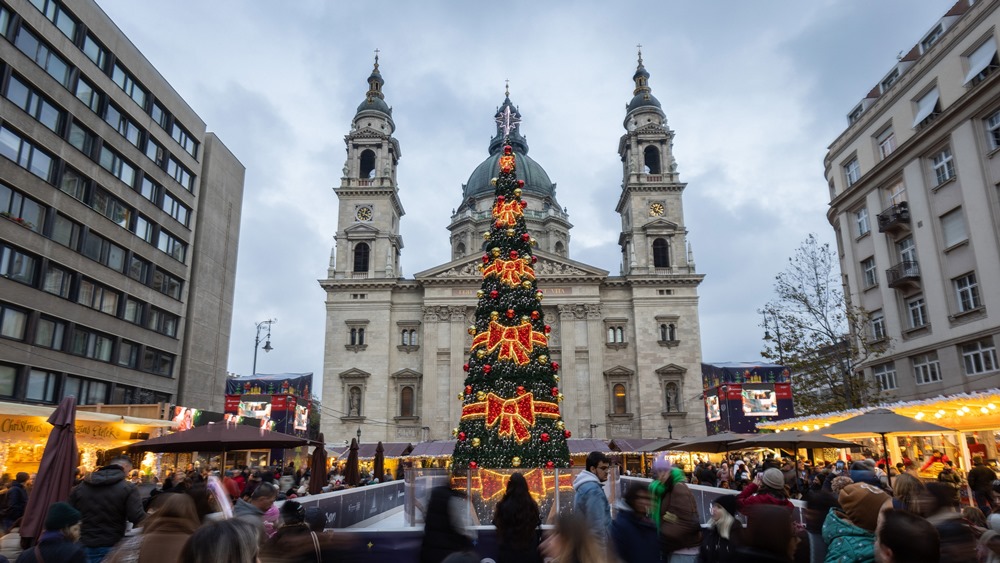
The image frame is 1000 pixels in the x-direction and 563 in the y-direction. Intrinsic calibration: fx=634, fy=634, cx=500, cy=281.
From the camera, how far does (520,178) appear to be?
263 ft

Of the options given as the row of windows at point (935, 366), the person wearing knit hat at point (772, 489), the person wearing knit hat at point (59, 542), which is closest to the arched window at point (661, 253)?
the row of windows at point (935, 366)

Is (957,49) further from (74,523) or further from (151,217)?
(151,217)

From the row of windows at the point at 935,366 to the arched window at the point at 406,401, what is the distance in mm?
34919

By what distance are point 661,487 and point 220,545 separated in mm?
5232

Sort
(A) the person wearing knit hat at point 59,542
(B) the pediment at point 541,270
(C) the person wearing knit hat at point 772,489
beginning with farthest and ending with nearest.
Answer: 1. (B) the pediment at point 541,270
2. (C) the person wearing knit hat at point 772,489
3. (A) the person wearing knit hat at point 59,542

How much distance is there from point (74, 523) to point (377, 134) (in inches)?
2264

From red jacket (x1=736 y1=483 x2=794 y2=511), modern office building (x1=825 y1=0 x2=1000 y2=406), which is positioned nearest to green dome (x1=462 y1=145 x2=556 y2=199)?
modern office building (x1=825 y1=0 x2=1000 y2=406)

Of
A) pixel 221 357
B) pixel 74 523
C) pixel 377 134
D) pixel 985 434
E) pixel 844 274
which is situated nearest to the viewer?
pixel 74 523

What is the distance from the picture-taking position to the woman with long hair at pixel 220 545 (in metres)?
2.96

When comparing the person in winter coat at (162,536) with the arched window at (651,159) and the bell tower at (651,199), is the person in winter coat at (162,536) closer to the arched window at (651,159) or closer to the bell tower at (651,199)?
the bell tower at (651,199)

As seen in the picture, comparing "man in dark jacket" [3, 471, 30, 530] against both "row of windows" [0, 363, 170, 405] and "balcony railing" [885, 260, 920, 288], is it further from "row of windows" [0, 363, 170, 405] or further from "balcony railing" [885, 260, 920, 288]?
"balcony railing" [885, 260, 920, 288]

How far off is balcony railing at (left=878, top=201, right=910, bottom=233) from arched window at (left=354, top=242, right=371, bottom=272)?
134 feet

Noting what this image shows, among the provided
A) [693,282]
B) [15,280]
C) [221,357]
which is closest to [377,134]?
[221,357]

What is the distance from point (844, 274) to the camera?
35.2 meters
